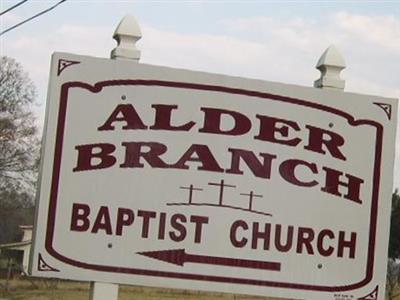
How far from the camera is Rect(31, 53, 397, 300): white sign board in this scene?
5.21 m

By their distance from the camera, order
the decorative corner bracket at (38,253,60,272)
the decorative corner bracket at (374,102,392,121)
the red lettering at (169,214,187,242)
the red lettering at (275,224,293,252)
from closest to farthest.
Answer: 1. the decorative corner bracket at (38,253,60,272)
2. the red lettering at (169,214,187,242)
3. the red lettering at (275,224,293,252)
4. the decorative corner bracket at (374,102,392,121)

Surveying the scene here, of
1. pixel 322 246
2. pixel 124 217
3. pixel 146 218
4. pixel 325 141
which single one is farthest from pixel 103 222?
pixel 325 141

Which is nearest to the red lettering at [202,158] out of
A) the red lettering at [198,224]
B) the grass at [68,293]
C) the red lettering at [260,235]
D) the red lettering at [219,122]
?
the red lettering at [219,122]

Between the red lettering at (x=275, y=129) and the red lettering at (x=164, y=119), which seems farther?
the red lettering at (x=275, y=129)

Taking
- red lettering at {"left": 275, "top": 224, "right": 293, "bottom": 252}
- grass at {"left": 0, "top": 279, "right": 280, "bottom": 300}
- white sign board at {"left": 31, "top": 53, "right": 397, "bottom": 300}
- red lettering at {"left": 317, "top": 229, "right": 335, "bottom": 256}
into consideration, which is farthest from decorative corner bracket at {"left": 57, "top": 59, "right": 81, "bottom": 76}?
grass at {"left": 0, "top": 279, "right": 280, "bottom": 300}

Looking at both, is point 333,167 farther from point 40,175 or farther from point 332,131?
point 40,175

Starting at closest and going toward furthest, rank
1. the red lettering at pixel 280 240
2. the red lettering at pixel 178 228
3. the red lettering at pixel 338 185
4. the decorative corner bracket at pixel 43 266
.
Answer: the decorative corner bracket at pixel 43 266, the red lettering at pixel 178 228, the red lettering at pixel 280 240, the red lettering at pixel 338 185

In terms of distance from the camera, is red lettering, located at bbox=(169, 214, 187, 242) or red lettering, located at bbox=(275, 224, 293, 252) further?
red lettering, located at bbox=(275, 224, 293, 252)

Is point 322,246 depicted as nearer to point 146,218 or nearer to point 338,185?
point 338,185

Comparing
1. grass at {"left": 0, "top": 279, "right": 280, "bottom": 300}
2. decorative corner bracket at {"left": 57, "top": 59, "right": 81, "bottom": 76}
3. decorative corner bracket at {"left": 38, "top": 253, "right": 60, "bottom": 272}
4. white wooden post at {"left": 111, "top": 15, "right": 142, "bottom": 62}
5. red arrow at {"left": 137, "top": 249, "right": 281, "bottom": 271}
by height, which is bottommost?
grass at {"left": 0, "top": 279, "right": 280, "bottom": 300}

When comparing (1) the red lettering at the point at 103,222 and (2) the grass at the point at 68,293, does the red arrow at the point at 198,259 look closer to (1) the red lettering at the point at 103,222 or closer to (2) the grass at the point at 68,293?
(1) the red lettering at the point at 103,222

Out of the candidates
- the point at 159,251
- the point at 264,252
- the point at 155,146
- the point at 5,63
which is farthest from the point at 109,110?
the point at 5,63

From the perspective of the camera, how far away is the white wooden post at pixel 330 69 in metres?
5.64

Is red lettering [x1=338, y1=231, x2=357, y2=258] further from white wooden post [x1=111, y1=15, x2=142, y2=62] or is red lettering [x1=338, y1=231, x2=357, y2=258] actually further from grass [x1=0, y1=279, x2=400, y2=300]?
grass [x1=0, y1=279, x2=400, y2=300]
